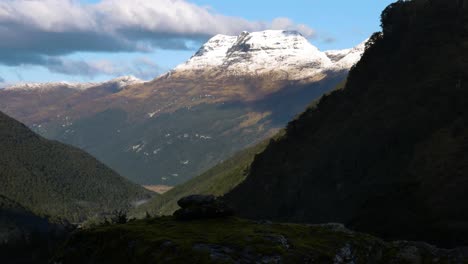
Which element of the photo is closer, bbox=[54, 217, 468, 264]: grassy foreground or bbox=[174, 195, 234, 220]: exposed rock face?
bbox=[54, 217, 468, 264]: grassy foreground

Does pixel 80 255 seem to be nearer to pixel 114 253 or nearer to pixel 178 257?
pixel 114 253

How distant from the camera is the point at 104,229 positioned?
8025cm

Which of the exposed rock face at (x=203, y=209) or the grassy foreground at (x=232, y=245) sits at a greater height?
the exposed rock face at (x=203, y=209)

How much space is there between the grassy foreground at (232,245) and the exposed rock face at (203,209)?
1337mm

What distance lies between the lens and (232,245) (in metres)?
66.7

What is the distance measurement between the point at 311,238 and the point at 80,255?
29580mm

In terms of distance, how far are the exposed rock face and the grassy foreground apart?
134 centimetres

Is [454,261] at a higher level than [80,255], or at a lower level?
lower

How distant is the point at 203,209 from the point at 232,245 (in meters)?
14.7

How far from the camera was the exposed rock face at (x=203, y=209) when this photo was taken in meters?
80.9

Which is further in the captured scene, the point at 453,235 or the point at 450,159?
the point at 450,159

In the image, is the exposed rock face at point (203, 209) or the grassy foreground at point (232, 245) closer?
the grassy foreground at point (232, 245)

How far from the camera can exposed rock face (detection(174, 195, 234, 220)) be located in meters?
80.9

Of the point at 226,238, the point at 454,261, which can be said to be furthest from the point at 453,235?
the point at 226,238
